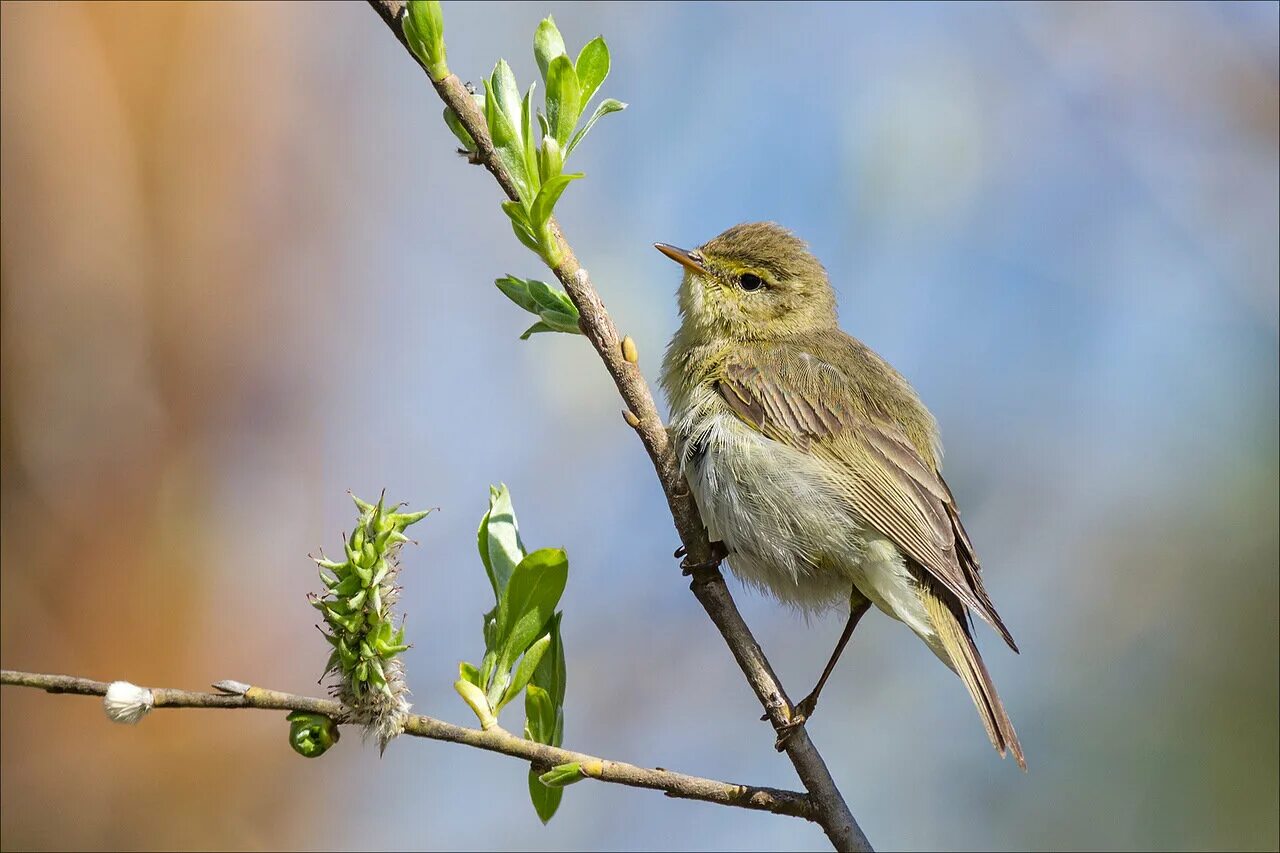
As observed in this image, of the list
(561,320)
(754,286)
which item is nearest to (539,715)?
(561,320)

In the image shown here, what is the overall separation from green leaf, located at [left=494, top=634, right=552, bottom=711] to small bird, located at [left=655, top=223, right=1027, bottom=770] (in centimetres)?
140

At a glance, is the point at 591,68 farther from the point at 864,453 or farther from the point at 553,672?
the point at 864,453

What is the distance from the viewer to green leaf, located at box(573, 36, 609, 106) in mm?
2110

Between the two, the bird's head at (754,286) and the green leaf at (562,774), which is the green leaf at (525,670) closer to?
the green leaf at (562,774)

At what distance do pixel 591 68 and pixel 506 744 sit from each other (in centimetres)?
115

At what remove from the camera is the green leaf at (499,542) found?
2.18m

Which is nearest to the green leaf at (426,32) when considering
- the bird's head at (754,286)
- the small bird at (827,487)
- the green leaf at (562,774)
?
the green leaf at (562,774)

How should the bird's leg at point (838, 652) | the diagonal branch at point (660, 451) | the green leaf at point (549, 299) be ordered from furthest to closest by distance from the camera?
1. the bird's leg at point (838, 652)
2. the green leaf at point (549, 299)
3. the diagonal branch at point (660, 451)

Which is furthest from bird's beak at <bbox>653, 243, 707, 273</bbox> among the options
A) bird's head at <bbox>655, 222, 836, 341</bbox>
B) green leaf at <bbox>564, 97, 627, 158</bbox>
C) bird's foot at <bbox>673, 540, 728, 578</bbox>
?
green leaf at <bbox>564, 97, 627, 158</bbox>

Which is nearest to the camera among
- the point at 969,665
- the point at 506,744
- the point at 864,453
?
the point at 506,744

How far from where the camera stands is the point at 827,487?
3705 mm

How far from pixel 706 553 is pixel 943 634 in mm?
1152

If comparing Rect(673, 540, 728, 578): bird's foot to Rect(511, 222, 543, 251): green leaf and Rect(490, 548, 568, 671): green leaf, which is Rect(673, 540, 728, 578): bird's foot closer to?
Rect(490, 548, 568, 671): green leaf

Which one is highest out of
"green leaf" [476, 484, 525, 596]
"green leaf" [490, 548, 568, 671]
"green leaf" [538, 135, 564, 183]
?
"green leaf" [538, 135, 564, 183]
